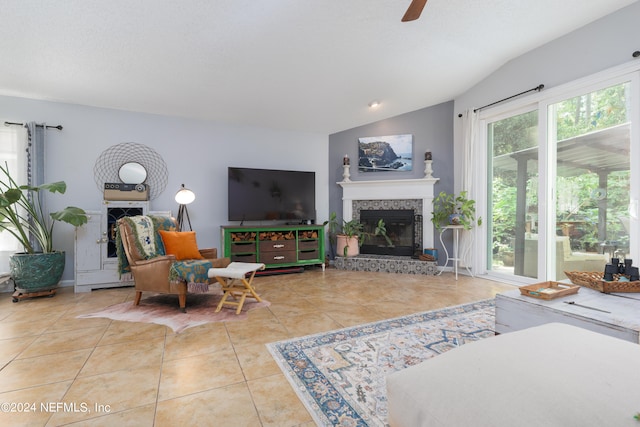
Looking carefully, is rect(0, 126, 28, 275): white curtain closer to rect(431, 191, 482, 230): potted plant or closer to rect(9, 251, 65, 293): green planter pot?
rect(9, 251, 65, 293): green planter pot

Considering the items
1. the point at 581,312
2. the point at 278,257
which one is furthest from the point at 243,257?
the point at 581,312

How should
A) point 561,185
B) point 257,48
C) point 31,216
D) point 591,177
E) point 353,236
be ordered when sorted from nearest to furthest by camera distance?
1. point 257,48
2. point 591,177
3. point 561,185
4. point 31,216
5. point 353,236

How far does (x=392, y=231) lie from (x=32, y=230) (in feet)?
15.8

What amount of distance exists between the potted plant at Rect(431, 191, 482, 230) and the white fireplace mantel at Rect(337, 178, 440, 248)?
14 cm

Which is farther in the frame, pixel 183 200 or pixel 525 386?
pixel 183 200

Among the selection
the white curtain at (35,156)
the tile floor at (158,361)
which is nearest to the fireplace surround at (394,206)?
the tile floor at (158,361)

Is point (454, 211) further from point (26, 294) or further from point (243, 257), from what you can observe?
point (26, 294)

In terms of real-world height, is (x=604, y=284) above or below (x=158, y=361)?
above

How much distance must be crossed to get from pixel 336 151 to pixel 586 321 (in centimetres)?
429

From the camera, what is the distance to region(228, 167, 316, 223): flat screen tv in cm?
443

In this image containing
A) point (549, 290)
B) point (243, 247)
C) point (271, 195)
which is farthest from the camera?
point (271, 195)

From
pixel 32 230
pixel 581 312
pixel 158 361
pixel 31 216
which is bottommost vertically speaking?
pixel 158 361

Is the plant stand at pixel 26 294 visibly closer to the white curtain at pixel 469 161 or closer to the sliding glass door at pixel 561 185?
the white curtain at pixel 469 161

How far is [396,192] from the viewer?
4.90 metres
